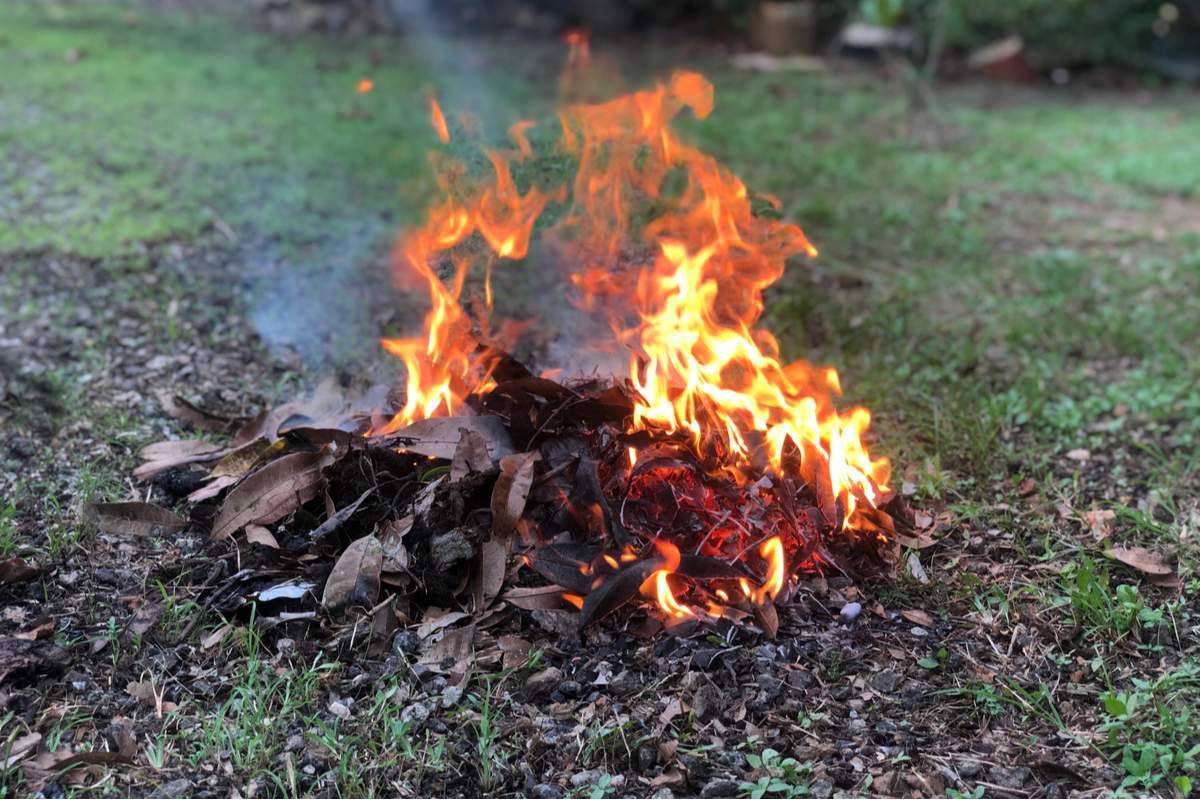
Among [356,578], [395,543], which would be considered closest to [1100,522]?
[395,543]

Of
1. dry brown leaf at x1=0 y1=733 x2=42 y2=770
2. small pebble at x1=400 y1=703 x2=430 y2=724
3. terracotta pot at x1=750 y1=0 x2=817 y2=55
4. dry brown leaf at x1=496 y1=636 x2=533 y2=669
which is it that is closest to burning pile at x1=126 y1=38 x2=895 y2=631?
dry brown leaf at x1=496 y1=636 x2=533 y2=669

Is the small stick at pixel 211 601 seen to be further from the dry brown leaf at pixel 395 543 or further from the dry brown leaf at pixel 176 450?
the dry brown leaf at pixel 176 450

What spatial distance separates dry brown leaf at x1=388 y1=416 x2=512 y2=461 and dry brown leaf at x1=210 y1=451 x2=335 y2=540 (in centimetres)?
24

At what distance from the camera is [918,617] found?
3076 millimetres

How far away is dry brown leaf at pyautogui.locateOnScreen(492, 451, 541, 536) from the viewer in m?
3.14

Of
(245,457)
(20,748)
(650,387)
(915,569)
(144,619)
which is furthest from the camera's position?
(245,457)

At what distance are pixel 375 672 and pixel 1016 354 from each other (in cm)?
339

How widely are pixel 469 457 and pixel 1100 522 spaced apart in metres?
2.03

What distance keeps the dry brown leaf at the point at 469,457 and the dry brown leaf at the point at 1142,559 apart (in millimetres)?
1905

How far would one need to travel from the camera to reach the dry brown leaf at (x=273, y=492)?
3.24 metres

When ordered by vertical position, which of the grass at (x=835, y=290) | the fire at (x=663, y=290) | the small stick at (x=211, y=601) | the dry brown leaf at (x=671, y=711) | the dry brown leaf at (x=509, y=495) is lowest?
the grass at (x=835, y=290)

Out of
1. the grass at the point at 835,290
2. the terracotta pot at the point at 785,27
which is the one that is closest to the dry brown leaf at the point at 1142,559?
the grass at the point at 835,290

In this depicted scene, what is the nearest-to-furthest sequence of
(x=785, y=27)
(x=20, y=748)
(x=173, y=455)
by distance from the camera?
1. (x=20, y=748)
2. (x=173, y=455)
3. (x=785, y=27)

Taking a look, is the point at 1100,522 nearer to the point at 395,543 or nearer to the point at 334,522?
the point at 395,543
